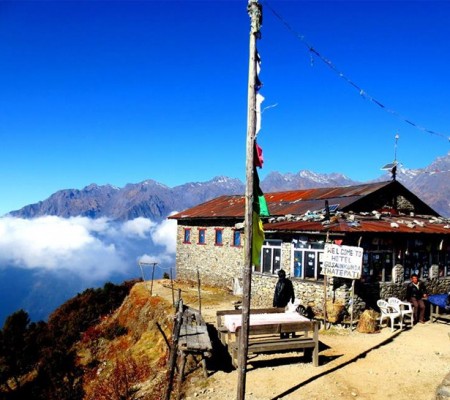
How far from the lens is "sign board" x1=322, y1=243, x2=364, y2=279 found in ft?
47.3

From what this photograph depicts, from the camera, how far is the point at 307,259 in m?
18.5

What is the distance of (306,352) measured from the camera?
1108 cm

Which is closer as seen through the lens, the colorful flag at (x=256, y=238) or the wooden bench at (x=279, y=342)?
the colorful flag at (x=256, y=238)

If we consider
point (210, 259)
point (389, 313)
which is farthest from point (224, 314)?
point (210, 259)

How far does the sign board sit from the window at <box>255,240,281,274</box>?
5.81 metres

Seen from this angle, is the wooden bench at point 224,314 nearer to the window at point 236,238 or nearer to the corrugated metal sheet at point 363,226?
the corrugated metal sheet at point 363,226

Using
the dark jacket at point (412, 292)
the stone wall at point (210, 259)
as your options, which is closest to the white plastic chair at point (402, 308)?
the dark jacket at point (412, 292)

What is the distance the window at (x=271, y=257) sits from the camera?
799 inches

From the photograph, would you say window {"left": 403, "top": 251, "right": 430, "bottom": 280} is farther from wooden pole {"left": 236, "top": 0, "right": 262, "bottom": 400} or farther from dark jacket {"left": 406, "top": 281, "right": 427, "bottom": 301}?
wooden pole {"left": 236, "top": 0, "right": 262, "bottom": 400}

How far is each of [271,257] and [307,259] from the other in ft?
8.51

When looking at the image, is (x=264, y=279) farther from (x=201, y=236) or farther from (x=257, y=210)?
(x=257, y=210)

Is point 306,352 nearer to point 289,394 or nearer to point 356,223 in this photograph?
point 289,394

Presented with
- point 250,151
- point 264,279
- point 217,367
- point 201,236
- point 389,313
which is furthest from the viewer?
point 201,236

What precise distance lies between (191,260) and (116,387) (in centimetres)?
1942
